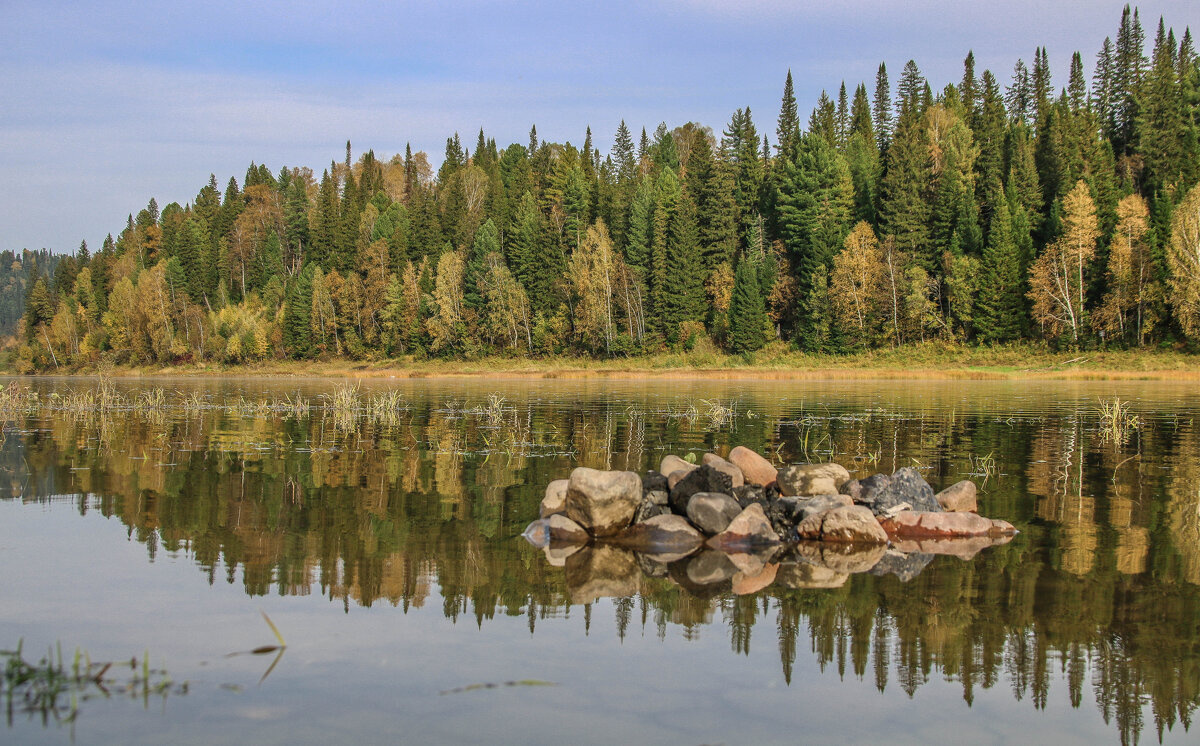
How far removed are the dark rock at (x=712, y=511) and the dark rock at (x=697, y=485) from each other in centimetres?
48

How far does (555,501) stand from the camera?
13641 millimetres

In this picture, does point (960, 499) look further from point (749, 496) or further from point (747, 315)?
point (747, 315)

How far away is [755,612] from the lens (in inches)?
353

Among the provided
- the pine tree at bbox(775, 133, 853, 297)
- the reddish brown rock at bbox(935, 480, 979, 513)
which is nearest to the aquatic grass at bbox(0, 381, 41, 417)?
the reddish brown rock at bbox(935, 480, 979, 513)

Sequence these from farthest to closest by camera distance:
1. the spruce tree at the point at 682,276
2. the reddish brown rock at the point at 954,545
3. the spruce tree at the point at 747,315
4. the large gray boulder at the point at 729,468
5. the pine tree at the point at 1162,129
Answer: the spruce tree at the point at 682,276 < the pine tree at the point at 1162,129 < the spruce tree at the point at 747,315 < the large gray boulder at the point at 729,468 < the reddish brown rock at the point at 954,545

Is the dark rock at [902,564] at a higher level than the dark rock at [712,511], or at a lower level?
lower

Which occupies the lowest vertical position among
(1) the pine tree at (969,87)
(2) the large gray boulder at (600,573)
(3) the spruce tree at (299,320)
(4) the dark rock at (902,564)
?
(2) the large gray boulder at (600,573)

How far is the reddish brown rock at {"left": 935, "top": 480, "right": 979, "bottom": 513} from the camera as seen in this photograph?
13609mm

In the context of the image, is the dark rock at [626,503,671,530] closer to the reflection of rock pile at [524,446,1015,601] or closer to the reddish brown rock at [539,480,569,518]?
the reflection of rock pile at [524,446,1015,601]

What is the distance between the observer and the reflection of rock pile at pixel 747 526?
10945 mm

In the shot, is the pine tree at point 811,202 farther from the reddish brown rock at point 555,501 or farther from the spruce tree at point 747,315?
the reddish brown rock at point 555,501

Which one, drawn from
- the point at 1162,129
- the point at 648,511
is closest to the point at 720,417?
the point at 648,511

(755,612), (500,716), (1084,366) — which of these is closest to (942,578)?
(755,612)

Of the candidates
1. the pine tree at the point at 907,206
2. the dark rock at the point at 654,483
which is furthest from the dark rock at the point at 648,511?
the pine tree at the point at 907,206
